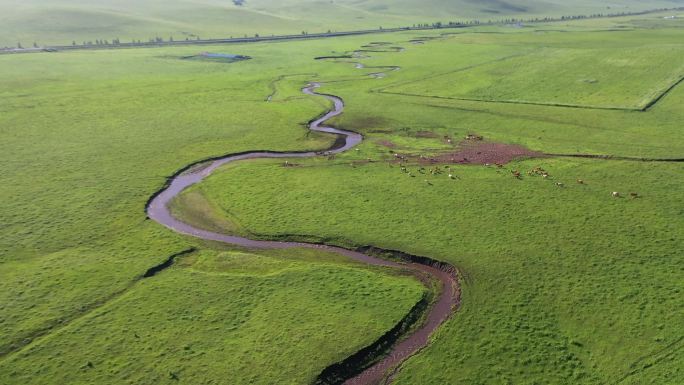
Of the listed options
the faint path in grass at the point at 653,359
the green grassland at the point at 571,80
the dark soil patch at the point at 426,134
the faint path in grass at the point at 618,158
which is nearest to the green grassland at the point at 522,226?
the faint path in grass at the point at 653,359

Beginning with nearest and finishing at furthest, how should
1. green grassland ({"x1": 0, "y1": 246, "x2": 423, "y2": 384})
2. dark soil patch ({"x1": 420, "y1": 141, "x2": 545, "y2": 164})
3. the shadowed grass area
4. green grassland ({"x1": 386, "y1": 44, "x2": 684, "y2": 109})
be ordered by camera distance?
green grassland ({"x1": 0, "y1": 246, "x2": 423, "y2": 384}) < the shadowed grass area < dark soil patch ({"x1": 420, "y1": 141, "x2": 545, "y2": 164}) < green grassland ({"x1": 386, "y1": 44, "x2": 684, "y2": 109})

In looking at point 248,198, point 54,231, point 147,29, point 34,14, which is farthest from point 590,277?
point 34,14

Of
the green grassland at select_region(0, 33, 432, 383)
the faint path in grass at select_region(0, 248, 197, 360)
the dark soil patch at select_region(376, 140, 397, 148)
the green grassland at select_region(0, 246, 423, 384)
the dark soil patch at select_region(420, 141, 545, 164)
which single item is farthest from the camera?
the dark soil patch at select_region(376, 140, 397, 148)

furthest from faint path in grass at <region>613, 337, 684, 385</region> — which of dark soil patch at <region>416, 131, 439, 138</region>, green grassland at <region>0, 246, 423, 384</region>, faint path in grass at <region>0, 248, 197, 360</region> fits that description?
dark soil patch at <region>416, 131, 439, 138</region>

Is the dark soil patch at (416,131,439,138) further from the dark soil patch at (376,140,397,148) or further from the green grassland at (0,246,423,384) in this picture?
the green grassland at (0,246,423,384)

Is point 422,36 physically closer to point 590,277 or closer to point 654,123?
point 654,123

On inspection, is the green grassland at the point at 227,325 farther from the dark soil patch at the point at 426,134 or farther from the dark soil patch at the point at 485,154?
the dark soil patch at the point at 426,134

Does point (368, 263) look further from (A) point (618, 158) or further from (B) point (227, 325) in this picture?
(A) point (618, 158)
